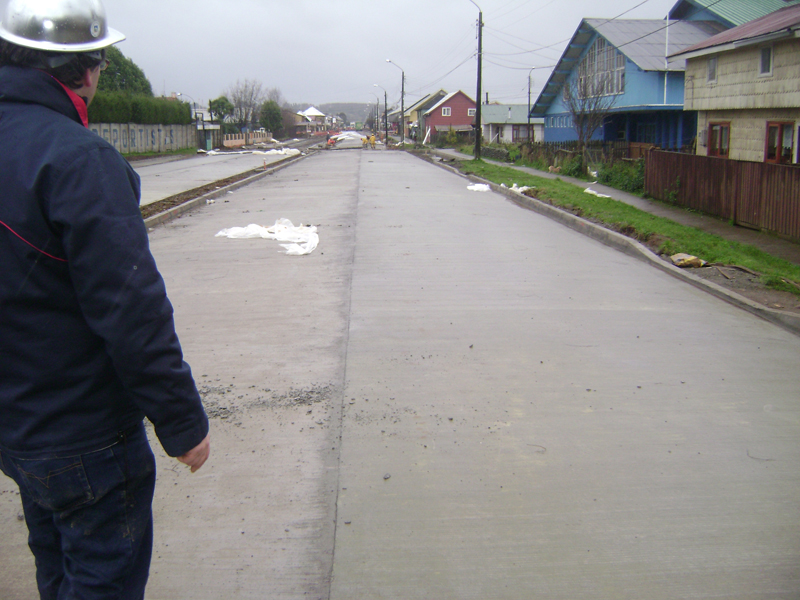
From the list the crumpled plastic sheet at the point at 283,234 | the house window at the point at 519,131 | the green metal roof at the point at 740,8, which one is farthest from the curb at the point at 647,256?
the house window at the point at 519,131

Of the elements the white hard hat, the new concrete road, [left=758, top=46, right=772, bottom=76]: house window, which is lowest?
the new concrete road

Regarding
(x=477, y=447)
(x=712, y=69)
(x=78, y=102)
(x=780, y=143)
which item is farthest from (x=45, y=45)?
(x=712, y=69)

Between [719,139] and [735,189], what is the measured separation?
34.6 feet

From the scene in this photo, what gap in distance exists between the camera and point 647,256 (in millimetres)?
10883

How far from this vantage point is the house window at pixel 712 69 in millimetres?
22688

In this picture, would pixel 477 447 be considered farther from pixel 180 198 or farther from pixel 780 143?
pixel 780 143

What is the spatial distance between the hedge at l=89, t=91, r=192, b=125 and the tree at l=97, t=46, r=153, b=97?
15.2 feet

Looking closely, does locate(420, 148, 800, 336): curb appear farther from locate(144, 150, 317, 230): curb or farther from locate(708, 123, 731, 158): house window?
locate(708, 123, 731, 158): house window

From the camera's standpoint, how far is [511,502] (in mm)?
3707

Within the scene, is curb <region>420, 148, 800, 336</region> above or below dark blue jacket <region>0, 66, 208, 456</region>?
below

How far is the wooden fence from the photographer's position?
12.0 m

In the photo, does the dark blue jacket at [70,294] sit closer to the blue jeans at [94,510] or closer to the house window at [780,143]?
the blue jeans at [94,510]

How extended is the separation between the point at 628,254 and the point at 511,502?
850 centimetres

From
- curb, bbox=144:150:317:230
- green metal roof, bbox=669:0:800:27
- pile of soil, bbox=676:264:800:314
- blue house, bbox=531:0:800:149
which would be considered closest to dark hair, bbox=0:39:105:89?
pile of soil, bbox=676:264:800:314
